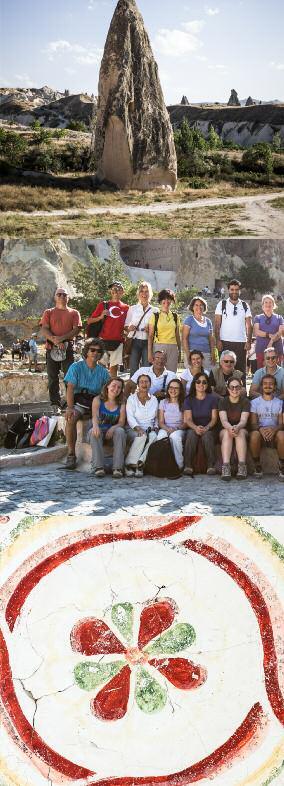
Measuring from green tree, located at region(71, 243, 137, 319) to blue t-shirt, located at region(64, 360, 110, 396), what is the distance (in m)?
1.72

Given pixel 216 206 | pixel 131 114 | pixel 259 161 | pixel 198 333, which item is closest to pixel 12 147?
pixel 131 114

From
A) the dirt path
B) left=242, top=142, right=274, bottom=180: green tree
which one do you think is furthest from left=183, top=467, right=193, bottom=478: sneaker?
left=242, top=142, right=274, bottom=180: green tree

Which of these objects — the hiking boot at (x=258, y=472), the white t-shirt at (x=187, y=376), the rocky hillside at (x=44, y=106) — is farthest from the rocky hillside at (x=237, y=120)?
the hiking boot at (x=258, y=472)

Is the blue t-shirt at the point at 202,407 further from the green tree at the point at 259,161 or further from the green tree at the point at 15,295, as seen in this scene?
the green tree at the point at 259,161

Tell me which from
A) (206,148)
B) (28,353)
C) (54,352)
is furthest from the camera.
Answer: (206,148)

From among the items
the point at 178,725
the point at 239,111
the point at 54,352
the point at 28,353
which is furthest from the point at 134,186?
the point at 239,111

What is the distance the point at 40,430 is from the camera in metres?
6.39

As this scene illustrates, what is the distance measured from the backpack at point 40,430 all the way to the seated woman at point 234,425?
166 cm

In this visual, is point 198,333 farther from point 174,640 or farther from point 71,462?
point 174,640

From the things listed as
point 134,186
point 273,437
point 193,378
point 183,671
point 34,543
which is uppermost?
point 134,186

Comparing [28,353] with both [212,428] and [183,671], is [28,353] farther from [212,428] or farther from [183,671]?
[183,671]

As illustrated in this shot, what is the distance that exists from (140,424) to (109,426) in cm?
23

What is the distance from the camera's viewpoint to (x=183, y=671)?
4.00 meters

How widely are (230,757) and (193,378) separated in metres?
2.61
